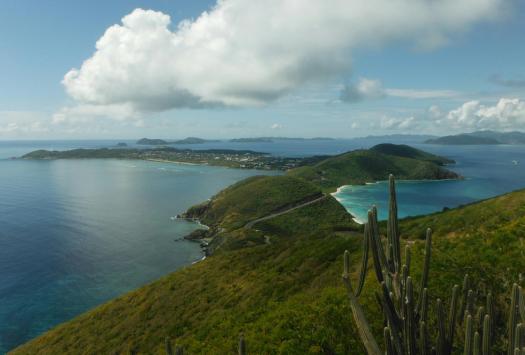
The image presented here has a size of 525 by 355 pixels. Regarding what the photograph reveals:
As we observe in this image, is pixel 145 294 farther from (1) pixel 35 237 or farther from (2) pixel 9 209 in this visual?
(2) pixel 9 209

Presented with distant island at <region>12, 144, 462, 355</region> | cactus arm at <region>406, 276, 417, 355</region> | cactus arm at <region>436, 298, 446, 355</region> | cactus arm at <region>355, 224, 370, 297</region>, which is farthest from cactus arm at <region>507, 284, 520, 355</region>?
distant island at <region>12, 144, 462, 355</region>

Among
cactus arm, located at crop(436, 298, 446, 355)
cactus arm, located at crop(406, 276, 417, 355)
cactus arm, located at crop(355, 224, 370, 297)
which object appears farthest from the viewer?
cactus arm, located at crop(355, 224, 370, 297)

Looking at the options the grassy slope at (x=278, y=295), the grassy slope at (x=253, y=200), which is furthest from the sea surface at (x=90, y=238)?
the grassy slope at (x=278, y=295)

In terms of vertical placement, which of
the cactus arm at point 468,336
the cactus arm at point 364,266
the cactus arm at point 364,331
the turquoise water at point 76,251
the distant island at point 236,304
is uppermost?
the cactus arm at point 364,266

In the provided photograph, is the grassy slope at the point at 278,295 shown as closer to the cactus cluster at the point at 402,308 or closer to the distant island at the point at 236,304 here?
the distant island at the point at 236,304

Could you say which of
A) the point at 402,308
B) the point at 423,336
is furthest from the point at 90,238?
the point at 423,336

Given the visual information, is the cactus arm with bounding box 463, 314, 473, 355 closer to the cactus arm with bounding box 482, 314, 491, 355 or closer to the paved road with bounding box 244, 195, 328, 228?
the cactus arm with bounding box 482, 314, 491, 355

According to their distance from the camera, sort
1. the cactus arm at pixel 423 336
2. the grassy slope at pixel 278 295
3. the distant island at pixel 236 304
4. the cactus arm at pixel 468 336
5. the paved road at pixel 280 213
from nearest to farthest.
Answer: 1. the cactus arm at pixel 468 336
2. the cactus arm at pixel 423 336
3. the grassy slope at pixel 278 295
4. the distant island at pixel 236 304
5. the paved road at pixel 280 213
